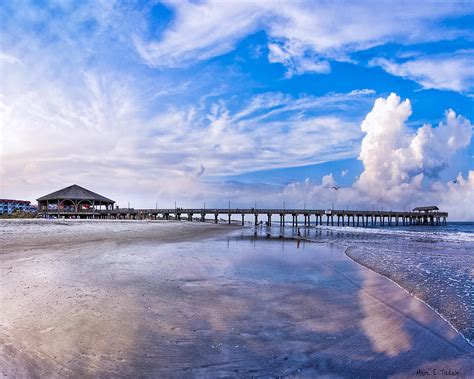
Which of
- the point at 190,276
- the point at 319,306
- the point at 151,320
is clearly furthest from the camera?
the point at 190,276

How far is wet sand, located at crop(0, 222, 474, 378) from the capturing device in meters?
4.47

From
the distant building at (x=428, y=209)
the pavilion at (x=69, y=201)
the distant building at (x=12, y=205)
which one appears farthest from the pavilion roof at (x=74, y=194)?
the distant building at (x=428, y=209)

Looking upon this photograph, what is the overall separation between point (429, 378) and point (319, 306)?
11.0ft

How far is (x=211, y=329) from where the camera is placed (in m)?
5.86

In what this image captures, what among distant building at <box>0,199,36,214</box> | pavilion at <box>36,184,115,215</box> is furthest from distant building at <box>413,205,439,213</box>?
distant building at <box>0,199,36,214</box>

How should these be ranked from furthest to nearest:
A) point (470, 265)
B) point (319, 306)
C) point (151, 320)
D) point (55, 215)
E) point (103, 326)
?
point (55, 215), point (470, 265), point (319, 306), point (151, 320), point (103, 326)

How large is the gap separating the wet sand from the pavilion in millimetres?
69811

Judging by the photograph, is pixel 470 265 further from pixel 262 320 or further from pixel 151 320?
pixel 151 320

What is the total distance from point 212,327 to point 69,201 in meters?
83.0

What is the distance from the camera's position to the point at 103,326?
584 centimetres

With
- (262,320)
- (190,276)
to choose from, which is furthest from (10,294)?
(262,320)

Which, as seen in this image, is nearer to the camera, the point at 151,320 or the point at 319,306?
the point at 151,320

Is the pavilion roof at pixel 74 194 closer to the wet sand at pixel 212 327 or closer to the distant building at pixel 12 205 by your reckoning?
the distant building at pixel 12 205

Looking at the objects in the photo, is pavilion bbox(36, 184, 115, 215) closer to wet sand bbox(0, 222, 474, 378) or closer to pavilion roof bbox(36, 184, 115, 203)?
pavilion roof bbox(36, 184, 115, 203)
